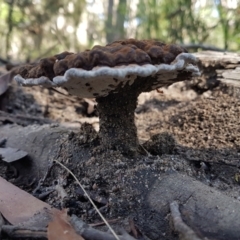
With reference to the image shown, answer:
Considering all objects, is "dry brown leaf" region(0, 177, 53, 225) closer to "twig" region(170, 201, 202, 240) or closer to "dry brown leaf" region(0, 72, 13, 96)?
"twig" region(170, 201, 202, 240)

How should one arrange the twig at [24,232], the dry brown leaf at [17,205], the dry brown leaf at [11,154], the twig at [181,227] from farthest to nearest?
the dry brown leaf at [11,154] < the dry brown leaf at [17,205] < the twig at [24,232] < the twig at [181,227]

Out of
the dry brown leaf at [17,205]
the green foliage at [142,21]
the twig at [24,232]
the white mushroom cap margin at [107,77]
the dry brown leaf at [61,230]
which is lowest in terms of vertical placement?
the dry brown leaf at [17,205]

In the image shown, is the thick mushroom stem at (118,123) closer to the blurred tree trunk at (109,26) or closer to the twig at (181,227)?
the twig at (181,227)

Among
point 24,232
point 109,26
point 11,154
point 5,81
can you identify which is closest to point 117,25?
point 109,26

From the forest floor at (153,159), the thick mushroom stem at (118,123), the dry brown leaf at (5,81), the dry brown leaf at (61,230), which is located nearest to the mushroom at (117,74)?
the thick mushroom stem at (118,123)

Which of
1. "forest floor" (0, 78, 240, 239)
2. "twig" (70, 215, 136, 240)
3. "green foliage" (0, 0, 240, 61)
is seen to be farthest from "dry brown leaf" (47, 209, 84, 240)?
"green foliage" (0, 0, 240, 61)

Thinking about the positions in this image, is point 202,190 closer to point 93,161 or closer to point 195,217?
point 195,217

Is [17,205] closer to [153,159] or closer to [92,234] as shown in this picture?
[92,234]
